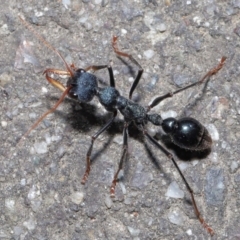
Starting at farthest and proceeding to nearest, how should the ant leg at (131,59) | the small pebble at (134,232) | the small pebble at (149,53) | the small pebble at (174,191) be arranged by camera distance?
the small pebble at (149,53), the ant leg at (131,59), the small pebble at (174,191), the small pebble at (134,232)

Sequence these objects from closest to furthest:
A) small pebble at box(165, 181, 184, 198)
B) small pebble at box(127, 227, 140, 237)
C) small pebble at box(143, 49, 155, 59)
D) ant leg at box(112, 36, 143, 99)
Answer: small pebble at box(127, 227, 140, 237), small pebble at box(165, 181, 184, 198), ant leg at box(112, 36, 143, 99), small pebble at box(143, 49, 155, 59)

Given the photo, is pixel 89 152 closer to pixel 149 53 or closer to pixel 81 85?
pixel 81 85

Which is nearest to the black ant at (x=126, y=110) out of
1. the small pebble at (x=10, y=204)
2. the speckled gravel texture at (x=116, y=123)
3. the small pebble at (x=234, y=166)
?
the speckled gravel texture at (x=116, y=123)

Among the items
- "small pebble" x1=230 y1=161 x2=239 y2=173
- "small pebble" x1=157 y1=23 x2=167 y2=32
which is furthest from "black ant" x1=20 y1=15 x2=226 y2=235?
"small pebble" x1=157 y1=23 x2=167 y2=32

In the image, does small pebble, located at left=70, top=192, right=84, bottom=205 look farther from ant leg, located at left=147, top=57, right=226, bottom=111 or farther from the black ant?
ant leg, located at left=147, top=57, right=226, bottom=111

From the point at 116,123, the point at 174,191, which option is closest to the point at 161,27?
the point at 116,123

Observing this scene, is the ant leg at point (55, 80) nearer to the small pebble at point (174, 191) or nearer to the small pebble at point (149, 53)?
the small pebble at point (149, 53)
